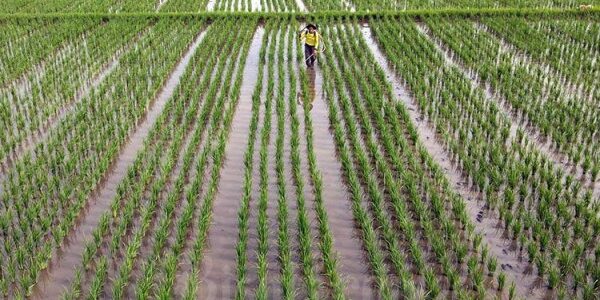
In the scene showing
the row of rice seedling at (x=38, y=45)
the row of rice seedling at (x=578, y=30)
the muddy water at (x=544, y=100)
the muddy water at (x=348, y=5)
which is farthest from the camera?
the muddy water at (x=348, y=5)

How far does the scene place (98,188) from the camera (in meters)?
5.70

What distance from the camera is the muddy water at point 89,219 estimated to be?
4266mm

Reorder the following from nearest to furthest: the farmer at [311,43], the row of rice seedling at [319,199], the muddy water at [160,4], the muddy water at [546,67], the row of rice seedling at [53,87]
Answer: the row of rice seedling at [319,199]
the row of rice seedling at [53,87]
the muddy water at [546,67]
the farmer at [311,43]
the muddy water at [160,4]

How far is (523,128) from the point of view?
23.4 ft

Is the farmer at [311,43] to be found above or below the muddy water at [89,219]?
above

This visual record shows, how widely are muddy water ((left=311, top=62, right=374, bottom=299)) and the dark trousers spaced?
2.42 meters

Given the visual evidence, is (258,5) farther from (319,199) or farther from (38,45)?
(319,199)

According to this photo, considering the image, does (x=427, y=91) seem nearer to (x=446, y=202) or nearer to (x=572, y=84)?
(x=572, y=84)

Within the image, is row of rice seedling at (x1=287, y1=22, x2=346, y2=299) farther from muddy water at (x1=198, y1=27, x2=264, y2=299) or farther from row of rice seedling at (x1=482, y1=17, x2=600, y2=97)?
row of rice seedling at (x1=482, y1=17, x2=600, y2=97)

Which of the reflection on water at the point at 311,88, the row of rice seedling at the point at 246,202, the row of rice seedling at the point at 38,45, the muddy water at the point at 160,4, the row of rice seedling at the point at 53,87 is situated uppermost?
the muddy water at the point at 160,4

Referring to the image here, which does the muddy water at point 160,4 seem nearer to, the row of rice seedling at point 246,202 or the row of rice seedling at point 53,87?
the row of rice seedling at point 53,87

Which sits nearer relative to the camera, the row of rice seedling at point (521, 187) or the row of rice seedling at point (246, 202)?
the row of rice seedling at point (246, 202)

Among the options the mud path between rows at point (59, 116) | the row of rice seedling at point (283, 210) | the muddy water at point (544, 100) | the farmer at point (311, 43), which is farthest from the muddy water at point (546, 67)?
the mud path between rows at point (59, 116)

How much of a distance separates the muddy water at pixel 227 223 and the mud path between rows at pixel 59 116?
2448 mm
